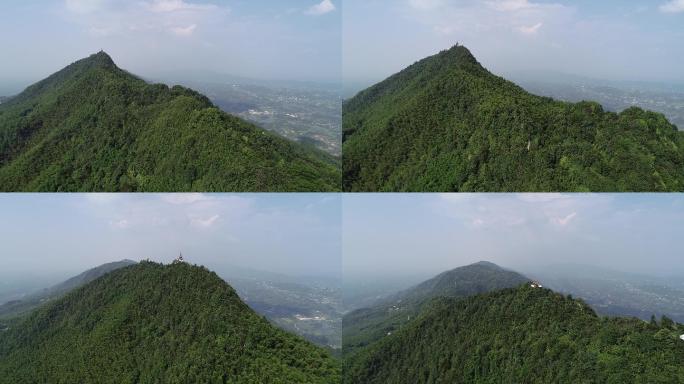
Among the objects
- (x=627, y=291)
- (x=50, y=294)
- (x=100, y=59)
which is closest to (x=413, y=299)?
(x=627, y=291)

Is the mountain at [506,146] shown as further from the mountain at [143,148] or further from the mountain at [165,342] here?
the mountain at [165,342]

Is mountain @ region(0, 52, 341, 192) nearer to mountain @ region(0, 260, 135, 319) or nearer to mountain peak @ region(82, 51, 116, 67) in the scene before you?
mountain peak @ region(82, 51, 116, 67)

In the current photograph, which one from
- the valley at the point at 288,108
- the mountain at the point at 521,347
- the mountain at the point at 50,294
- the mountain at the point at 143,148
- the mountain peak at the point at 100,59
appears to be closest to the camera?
the mountain at the point at 521,347

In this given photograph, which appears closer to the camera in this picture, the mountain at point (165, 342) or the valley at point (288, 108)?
the mountain at point (165, 342)

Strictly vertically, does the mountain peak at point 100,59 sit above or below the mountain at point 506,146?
above

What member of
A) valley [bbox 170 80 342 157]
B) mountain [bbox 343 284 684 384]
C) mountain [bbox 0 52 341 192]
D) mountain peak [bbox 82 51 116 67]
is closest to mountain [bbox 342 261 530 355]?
mountain [bbox 343 284 684 384]

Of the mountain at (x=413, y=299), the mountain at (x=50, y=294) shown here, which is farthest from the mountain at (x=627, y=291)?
the mountain at (x=50, y=294)

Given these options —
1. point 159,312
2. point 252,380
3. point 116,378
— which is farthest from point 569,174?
point 116,378
